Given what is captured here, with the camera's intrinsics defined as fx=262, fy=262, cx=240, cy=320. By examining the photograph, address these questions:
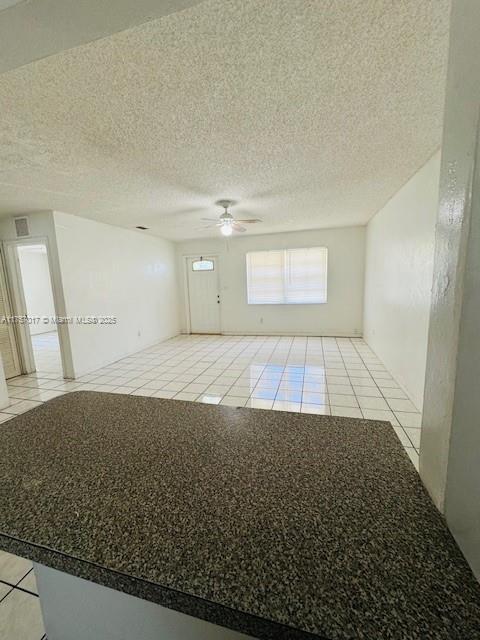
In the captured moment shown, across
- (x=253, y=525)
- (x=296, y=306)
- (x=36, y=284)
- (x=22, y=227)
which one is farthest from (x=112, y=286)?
(x=253, y=525)

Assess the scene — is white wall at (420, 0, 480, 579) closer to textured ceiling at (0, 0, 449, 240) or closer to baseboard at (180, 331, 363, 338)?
textured ceiling at (0, 0, 449, 240)

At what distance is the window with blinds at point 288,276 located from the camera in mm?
5887

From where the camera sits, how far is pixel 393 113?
174cm

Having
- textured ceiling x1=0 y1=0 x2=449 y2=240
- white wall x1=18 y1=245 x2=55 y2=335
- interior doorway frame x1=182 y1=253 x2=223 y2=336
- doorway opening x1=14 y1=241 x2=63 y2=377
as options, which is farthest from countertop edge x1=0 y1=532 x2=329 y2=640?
white wall x1=18 y1=245 x2=55 y2=335

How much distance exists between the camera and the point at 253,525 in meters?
0.56

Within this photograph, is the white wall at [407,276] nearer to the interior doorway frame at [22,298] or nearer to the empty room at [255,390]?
the empty room at [255,390]

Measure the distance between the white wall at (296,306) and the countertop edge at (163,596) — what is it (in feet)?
19.3

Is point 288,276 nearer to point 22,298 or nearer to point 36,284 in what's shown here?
point 22,298

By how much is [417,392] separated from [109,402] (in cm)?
292

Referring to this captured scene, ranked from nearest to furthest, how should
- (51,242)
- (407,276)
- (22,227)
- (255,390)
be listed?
(407,276), (255,390), (51,242), (22,227)

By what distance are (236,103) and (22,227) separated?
12.4 ft

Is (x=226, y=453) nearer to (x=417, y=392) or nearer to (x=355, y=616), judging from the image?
(x=355, y=616)

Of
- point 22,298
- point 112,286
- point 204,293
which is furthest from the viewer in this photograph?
point 204,293

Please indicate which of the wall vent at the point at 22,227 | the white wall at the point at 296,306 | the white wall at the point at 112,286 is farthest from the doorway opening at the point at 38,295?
the white wall at the point at 296,306
